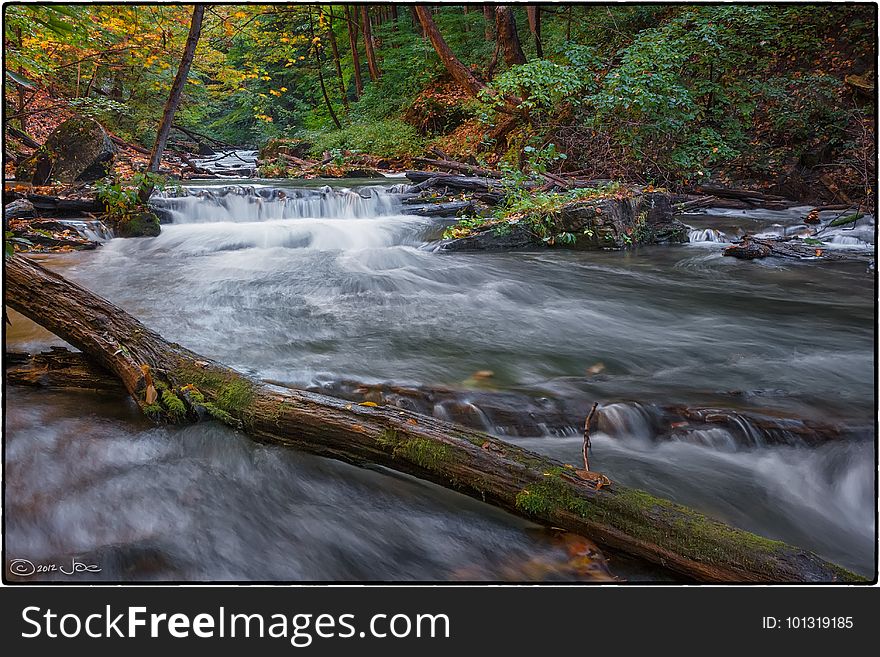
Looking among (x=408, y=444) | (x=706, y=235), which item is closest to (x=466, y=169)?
(x=706, y=235)

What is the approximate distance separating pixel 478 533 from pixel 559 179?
27.6 feet

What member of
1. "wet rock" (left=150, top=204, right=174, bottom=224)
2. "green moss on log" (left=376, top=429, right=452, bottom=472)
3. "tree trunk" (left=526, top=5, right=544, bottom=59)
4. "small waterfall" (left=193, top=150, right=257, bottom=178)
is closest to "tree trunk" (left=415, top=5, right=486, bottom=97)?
"tree trunk" (left=526, top=5, right=544, bottom=59)

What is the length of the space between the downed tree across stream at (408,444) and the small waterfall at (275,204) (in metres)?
6.76

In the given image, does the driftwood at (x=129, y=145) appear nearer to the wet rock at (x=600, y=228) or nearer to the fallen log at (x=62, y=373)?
the wet rock at (x=600, y=228)

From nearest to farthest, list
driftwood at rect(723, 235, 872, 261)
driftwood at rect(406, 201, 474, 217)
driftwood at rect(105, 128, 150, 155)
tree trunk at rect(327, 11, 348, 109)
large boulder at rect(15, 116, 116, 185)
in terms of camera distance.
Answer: driftwood at rect(723, 235, 872, 261), large boulder at rect(15, 116, 116, 185), driftwood at rect(406, 201, 474, 217), driftwood at rect(105, 128, 150, 155), tree trunk at rect(327, 11, 348, 109)

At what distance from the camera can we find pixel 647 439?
3027 millimetres

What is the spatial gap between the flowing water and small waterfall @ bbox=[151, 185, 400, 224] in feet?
5.91

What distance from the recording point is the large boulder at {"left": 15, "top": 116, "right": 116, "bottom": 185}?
29.1ft

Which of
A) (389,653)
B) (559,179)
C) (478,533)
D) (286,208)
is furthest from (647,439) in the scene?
(286,208)

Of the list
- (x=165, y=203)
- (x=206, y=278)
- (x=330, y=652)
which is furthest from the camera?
(x=165, y=203)

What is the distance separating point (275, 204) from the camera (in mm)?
9758

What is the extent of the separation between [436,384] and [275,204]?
723 cm

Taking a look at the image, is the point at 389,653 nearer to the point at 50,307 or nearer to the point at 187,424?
the point at 187,424

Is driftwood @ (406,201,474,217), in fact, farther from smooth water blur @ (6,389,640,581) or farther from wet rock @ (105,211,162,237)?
smooth water blur @ (6,389,640,581)
